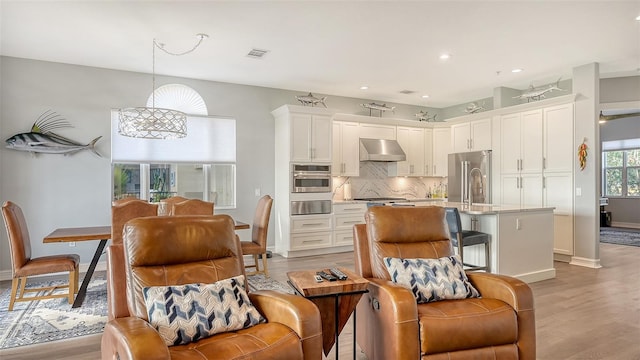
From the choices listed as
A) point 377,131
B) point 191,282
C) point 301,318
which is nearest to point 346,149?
point 377,131

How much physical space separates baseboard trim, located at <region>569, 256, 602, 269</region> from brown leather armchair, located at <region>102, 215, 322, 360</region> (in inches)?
204

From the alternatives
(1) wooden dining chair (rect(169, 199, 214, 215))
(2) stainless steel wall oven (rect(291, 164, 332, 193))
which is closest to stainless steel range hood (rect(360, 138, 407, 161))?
(2) stainless steel wall oven (rect(291, 164, 332, 193))

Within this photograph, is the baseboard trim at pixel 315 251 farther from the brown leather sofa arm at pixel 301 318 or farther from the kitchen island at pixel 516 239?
the brown leather sofa arm at pixel 301 318

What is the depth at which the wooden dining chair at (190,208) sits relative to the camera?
408 centimetres

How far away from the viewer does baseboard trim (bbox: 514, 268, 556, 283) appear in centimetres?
439

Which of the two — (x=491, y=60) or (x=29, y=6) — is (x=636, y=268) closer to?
(x=491, y=60)

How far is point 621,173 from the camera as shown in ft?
34.4

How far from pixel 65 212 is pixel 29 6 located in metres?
2.74

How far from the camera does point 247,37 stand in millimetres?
4203

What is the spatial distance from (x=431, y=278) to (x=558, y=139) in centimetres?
451

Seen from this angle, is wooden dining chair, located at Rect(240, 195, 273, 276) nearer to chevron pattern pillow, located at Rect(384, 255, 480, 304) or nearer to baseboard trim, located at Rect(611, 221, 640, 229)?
chevron pattern pillow, located at Rect(384, 255, 480, 304)

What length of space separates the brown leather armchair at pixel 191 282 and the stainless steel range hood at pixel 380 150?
4851mm

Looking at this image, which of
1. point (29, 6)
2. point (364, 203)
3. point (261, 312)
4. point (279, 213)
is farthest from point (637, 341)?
point (29, 6)

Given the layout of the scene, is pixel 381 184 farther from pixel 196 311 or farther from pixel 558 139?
pixel 196 311
